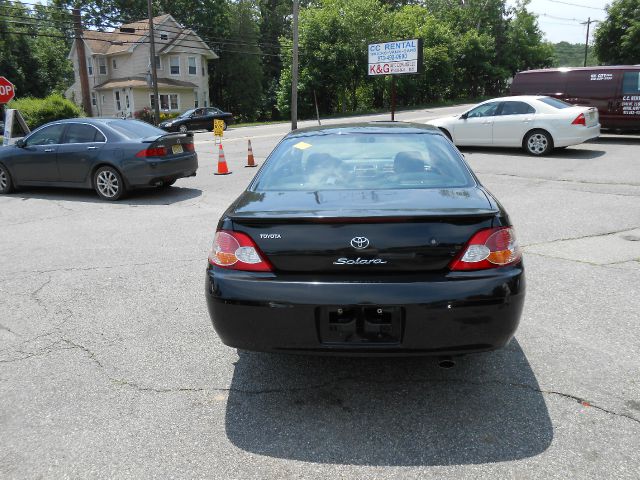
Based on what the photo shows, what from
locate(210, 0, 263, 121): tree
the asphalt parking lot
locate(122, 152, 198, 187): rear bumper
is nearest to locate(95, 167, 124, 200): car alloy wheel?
locate(122, 152, 198, 187): rear bumper

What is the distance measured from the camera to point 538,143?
13.7 m

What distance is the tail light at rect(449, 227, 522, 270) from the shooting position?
2.86 m

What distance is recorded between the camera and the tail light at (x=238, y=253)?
2.98 meters

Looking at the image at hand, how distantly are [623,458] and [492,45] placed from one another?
57.6m

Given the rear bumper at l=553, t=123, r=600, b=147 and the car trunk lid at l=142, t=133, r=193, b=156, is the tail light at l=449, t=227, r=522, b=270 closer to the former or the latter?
the car trunk lid at l=142, t=133, r=193, b=156

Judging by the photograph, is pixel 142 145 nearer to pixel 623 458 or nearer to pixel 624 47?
→ pixel 623 458

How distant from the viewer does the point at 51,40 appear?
217 feet

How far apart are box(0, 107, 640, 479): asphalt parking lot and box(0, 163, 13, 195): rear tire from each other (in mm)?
5910

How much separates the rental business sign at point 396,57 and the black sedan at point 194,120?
44.6 ft

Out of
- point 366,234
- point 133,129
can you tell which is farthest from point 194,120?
point 366,234

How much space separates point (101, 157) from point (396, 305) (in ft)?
27.6

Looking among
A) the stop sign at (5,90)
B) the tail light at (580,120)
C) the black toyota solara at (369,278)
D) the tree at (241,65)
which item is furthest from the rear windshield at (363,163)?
the tree at (241,65)

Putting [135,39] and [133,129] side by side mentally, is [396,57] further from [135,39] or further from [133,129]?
[135,39]

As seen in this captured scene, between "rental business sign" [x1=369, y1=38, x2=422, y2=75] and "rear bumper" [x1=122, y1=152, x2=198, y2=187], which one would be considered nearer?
"rear bumper" [x1=122, y1=152, x2=198, y2=187]
